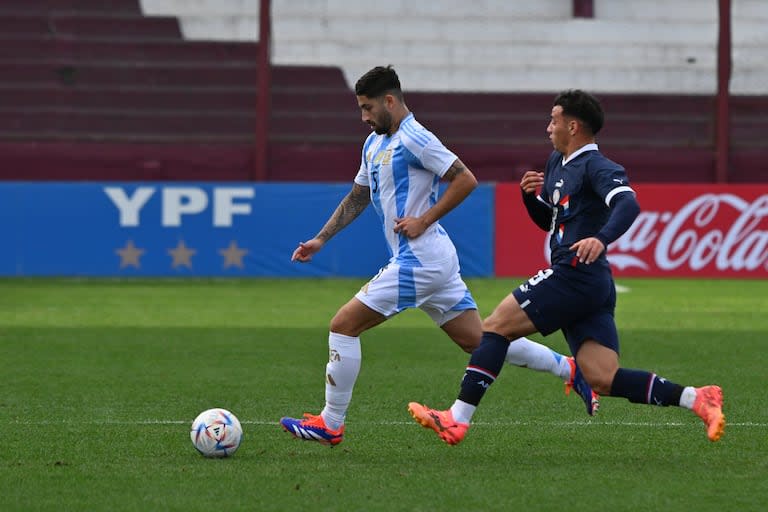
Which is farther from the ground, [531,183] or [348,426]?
[531,183]

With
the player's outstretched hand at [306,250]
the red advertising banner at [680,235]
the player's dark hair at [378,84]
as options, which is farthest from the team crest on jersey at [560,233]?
the red advertising banner at [680,235]

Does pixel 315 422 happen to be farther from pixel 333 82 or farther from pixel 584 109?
pixel 333 82

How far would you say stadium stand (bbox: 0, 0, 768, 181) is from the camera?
28.5 meters

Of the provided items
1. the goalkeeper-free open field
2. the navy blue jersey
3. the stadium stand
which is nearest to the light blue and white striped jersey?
the navy blue jersey

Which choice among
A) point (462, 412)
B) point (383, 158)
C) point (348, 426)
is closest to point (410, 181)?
point (383, 158)

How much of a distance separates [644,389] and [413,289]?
1.26 metres

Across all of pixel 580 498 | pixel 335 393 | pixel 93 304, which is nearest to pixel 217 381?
pixel 335 393

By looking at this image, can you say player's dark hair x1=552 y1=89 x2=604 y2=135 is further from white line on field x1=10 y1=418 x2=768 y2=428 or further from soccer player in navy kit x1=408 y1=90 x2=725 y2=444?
white line on field x1=10 y1=418 x2=768 y2=428

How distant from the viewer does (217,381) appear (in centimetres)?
1027

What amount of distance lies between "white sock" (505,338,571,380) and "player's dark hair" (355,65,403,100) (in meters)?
1.47

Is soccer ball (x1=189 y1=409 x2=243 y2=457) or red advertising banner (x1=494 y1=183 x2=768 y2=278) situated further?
red advertising banner (x1=494 y1=183 x2=768 y2=278)

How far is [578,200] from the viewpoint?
695 centimetres

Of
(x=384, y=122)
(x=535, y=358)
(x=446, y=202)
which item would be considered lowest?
(x=535, y=358)

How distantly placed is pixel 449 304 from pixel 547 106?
23020 millimetres
